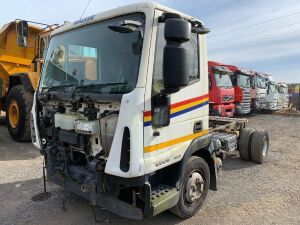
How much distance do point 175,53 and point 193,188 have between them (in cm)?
199

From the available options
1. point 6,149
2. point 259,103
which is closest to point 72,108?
point 6,149

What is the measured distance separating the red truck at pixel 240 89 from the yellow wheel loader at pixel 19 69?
9585 mm

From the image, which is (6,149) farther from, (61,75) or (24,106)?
(61,75)

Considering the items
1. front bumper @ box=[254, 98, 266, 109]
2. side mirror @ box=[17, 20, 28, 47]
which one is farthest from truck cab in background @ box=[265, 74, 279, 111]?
side mirror @ box=[17, 20, 28, 47]

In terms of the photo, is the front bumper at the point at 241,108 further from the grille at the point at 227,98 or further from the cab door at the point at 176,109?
the cab door at the point at 176,109

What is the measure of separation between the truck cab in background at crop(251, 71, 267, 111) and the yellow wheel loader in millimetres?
12957

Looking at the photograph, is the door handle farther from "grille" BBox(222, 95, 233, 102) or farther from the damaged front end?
"grille" BBox(222, 95, 233, 102)

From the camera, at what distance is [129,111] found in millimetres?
2982

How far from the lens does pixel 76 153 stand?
149 inches

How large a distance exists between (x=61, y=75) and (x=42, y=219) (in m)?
1.93

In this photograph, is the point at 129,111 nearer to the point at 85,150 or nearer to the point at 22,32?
the point at 85,150

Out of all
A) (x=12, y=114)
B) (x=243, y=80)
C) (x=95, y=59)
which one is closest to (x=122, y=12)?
(x=95, y=59)

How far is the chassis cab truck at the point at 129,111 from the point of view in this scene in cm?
304

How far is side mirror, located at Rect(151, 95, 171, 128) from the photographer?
3162 mm
